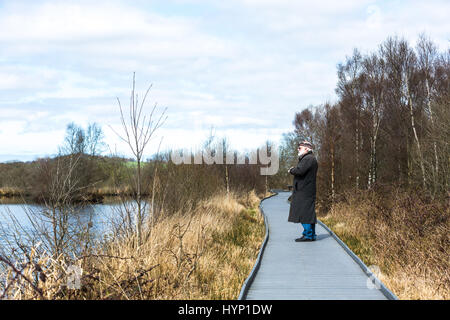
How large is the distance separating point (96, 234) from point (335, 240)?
5.59m

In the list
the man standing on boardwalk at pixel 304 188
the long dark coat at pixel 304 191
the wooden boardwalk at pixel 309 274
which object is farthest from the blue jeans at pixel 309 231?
the long dark coat at pixel 304 191

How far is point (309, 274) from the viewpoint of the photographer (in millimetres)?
7301

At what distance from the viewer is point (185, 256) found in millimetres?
6738

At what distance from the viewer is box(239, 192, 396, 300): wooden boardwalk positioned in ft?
20.2

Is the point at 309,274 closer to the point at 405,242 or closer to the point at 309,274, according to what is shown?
the point at 309,274

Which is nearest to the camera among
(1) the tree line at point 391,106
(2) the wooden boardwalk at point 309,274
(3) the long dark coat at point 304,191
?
(2) the wooden boardwalk at point 309,274

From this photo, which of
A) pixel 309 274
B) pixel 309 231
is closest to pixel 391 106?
pixel 309 231

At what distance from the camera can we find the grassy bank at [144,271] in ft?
17.5

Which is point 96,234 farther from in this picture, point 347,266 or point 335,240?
point 335,240

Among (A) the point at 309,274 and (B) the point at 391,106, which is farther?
(B) the point at 391,106

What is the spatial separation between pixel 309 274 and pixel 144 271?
2.91 meters

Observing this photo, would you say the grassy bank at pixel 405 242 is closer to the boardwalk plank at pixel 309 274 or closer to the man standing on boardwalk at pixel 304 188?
the boardwalk plank at pixel 309 274

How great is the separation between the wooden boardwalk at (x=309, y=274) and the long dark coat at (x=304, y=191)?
2.15 feet
